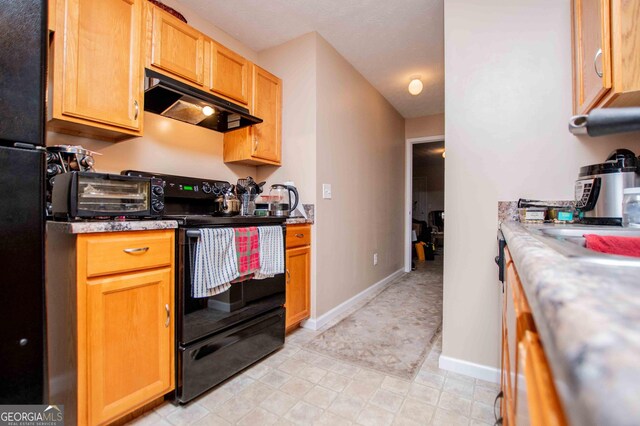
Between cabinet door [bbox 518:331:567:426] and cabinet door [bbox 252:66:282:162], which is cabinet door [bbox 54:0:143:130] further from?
cabinet door [bbox 518:331:567:426]

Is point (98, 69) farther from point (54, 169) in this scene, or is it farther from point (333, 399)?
point (333, 399)

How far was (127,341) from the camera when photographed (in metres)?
1.26

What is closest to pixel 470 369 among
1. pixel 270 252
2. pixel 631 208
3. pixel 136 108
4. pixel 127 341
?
pixel 631 208

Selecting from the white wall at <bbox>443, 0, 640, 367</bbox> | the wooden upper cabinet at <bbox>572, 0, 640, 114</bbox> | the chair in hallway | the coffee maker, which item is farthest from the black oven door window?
the chair in hallway

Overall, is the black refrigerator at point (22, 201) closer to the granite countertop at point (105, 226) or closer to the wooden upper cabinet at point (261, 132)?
the granite countertop at point (105, 226)

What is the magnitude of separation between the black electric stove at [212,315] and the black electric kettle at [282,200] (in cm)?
26

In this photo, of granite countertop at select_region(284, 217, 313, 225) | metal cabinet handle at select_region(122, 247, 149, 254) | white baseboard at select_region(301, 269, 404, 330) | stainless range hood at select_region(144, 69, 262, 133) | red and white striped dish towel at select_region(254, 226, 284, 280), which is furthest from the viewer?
white baseboard at select_region(301, 269, 404, 330)

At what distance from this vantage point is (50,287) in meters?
1.35

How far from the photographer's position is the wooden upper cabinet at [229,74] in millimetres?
2006

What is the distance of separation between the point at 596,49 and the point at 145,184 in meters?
2.09

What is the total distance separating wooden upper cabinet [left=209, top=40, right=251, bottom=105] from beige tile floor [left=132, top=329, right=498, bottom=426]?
6.22 feet

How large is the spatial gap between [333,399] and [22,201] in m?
1.52

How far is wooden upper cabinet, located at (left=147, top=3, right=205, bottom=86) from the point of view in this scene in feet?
5.54

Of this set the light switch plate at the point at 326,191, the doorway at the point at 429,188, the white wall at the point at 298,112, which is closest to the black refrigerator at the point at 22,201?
the white wall at the point at 298,112
